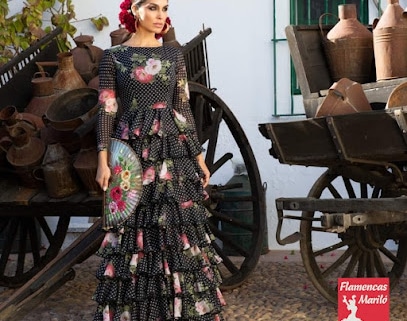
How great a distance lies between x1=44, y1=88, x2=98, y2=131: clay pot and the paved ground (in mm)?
1178

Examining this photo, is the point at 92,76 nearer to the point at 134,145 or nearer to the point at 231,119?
the point at 231,119

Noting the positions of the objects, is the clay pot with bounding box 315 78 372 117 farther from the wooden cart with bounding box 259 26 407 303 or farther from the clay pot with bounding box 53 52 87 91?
the clay pot with bounding box 53 52 87 91

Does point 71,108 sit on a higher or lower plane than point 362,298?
higher

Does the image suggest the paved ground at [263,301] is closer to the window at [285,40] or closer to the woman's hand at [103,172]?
the window at [285,40]

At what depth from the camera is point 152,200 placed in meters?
4.18

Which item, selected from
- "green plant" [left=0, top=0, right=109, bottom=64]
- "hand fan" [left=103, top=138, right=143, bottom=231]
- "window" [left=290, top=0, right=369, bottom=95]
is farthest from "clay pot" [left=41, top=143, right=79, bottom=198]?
"window" [left=290, top=0, right=369, bottom=95]

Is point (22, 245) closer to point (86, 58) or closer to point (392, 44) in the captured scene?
point (86, 58)

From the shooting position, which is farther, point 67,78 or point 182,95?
point 67,78

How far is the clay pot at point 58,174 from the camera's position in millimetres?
5066

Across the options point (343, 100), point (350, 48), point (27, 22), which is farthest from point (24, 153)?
point (27, 22)

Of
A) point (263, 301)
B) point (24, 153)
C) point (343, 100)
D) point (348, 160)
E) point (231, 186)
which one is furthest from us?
point (231, 186)

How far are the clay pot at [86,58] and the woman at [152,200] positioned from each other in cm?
161

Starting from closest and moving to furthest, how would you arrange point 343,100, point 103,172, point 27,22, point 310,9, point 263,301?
point 103,172 < point 343,100 < point 263,301 < point 310,9 < point 27,22

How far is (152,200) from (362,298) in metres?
1.11
